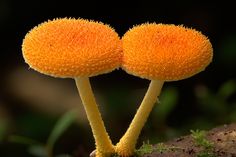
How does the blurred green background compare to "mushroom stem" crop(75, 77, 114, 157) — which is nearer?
"mushroom stem" crop(75, 77, 114, 157)

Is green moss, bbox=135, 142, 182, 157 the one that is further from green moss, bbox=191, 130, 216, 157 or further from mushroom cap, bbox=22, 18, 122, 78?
mushroom cap, bbox=22, 18, 122, 78

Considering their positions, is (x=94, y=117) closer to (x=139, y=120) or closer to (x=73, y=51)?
(x=139, y=120)

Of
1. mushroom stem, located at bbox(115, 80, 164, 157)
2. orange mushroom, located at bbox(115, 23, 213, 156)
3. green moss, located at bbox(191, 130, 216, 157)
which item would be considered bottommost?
green moss, located at bbox(191, 130, 216, 157)

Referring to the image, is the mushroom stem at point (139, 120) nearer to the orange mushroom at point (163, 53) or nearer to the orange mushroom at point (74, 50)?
the orange mushroom at point (163, 53)

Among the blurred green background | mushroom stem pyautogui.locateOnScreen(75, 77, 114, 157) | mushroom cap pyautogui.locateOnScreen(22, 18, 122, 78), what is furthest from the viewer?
the blurred green background

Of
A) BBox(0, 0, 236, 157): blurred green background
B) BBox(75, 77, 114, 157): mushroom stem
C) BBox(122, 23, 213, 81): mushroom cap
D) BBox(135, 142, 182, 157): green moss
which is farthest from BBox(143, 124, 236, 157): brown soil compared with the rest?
BBox(0, 0, 236, 157): blurred green background

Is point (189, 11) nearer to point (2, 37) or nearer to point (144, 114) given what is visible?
point (2, 37)
